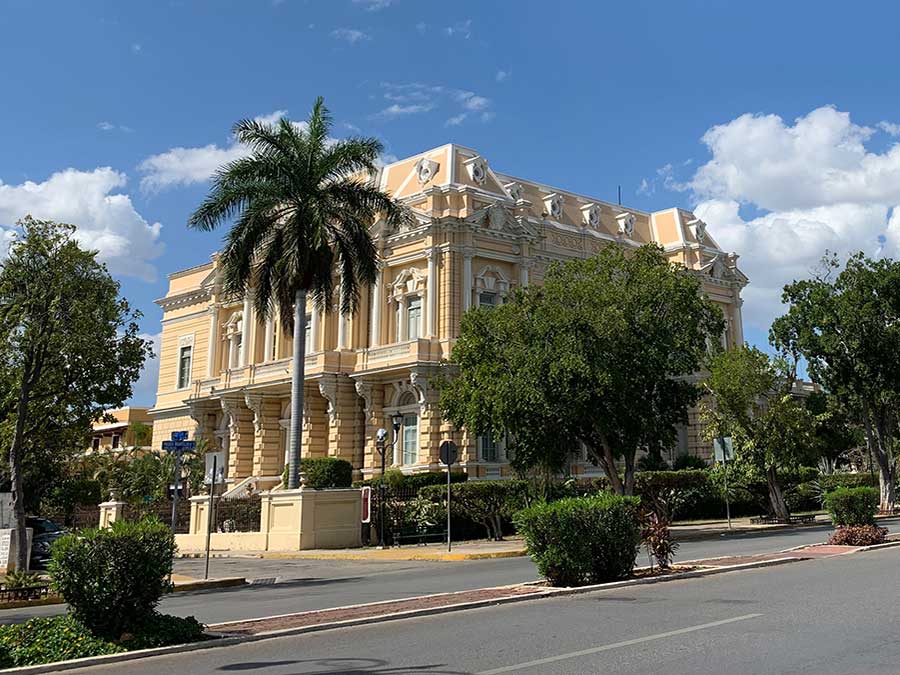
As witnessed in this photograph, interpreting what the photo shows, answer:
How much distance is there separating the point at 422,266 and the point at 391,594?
25.8 meters

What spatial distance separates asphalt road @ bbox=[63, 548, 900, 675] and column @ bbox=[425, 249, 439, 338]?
25.6m

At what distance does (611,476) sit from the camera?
26.6m

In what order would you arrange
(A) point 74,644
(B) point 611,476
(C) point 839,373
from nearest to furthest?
(A) point 74,644 → (B) point 611,476 → (C) point 839,373

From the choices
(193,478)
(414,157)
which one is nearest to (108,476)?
(193,478)

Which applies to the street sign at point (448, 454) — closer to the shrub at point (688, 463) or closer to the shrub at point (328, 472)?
the shrub at point (328, 472)

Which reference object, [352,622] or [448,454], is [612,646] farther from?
[448,454]

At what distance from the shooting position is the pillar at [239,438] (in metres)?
42.1

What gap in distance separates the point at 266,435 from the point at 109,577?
32430 millimetres

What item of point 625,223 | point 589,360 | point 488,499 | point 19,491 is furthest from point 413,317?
point 19,491

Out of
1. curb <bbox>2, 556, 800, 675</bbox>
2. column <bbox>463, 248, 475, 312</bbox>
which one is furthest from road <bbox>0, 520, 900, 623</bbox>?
column <bbox>463, 248, 475, 312</bbox>

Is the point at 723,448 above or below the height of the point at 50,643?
above

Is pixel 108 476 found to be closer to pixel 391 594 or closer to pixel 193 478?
pixel 193 478

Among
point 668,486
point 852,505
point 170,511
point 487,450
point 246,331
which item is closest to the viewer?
point 852,505

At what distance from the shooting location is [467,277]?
122ft
